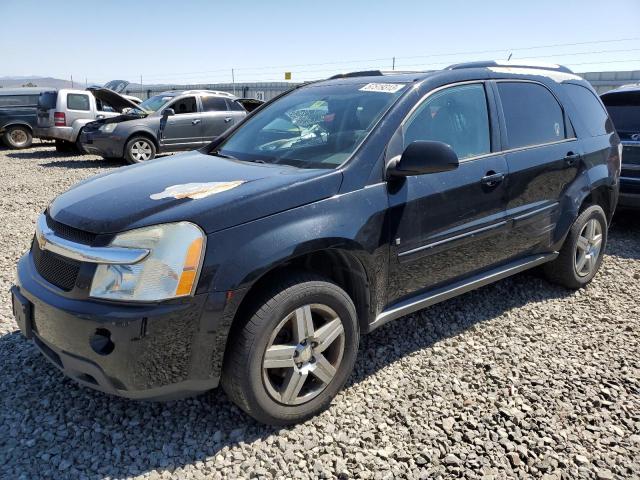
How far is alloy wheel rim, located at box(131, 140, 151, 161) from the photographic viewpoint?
11345 mm

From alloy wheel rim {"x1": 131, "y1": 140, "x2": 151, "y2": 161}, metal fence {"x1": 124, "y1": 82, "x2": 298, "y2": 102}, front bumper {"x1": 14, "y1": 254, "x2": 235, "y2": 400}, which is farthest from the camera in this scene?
metal fence {"x1": 124, "y1": 82, "x2": 298, "y2": 102}

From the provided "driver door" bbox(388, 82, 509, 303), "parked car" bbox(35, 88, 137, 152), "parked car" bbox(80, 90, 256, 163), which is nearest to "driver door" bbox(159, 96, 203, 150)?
"parked car" bbox(80, 90, 256, 163)

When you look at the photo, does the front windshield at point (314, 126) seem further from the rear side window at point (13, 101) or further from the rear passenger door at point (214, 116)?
the rear side window at point (13, 101)

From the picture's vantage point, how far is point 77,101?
1355 centimetres

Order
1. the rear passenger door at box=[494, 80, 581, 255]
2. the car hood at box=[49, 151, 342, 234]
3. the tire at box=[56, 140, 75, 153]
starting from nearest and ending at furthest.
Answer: the car hood at box=[49, 151, 342, 234]
the rear passenger door at box=[494, 80, 581, 255]
the tire at box=[56, 140, 75, 153]

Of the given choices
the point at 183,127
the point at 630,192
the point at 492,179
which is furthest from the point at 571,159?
the point at 183,127

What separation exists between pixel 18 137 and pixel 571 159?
1548 cm

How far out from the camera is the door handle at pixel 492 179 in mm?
3256

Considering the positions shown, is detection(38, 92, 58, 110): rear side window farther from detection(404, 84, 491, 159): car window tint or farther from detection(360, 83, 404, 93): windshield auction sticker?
detection(404, 84, 491, 159): car window tint

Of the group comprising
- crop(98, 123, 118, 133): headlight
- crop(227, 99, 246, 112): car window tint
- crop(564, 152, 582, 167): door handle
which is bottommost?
crop(98, 123, 118, 133): headlight

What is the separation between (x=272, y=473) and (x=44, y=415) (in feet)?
4.14

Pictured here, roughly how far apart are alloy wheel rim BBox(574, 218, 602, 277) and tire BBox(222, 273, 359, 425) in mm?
2514

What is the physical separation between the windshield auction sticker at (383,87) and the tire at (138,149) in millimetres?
8921

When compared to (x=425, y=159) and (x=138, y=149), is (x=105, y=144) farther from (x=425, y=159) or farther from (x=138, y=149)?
(x=425, y=159)
